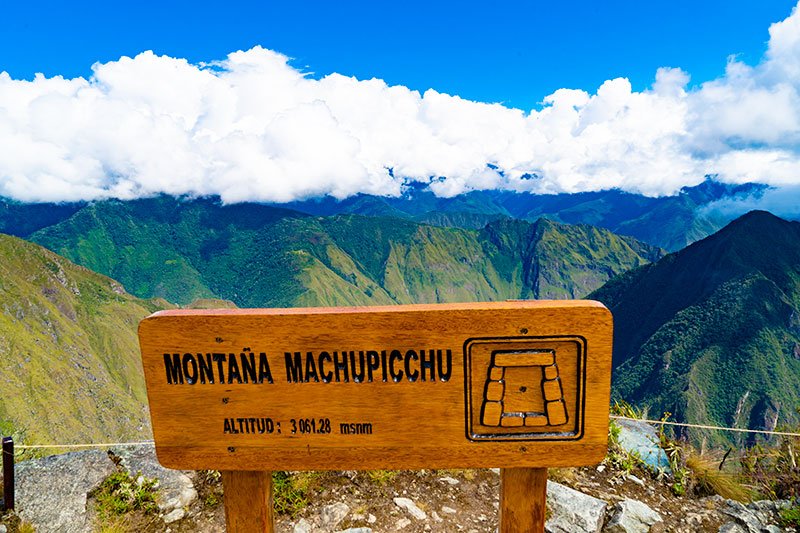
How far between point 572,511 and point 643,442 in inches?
103

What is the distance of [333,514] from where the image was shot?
5.83m

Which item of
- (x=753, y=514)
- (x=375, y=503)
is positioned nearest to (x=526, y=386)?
(x=375, y=503)

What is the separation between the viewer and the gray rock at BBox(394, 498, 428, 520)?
5867 millimetres

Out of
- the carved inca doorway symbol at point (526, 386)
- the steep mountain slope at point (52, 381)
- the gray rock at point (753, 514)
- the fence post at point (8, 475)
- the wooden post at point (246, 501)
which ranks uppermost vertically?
the carved inca doorway symbol at point (526, 386)

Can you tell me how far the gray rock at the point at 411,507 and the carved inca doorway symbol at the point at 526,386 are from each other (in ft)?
10.7

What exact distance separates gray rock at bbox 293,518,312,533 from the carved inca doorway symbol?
3.53m

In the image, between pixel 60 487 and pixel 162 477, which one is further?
pixel 162 477

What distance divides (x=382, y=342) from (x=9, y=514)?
5668 millimetres

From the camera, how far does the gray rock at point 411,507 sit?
19.2 ft

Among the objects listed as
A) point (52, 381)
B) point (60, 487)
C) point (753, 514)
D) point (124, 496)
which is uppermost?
point (60, 487)

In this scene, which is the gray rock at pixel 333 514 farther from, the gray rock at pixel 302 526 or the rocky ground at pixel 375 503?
the gray rock at pixel 302 526

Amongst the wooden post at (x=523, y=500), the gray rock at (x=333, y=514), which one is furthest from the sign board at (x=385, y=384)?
the gray rock at (x=333, y=514)

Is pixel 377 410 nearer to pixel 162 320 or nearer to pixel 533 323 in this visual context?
pixel 533 323

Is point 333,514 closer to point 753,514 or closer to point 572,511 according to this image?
point 572,511
